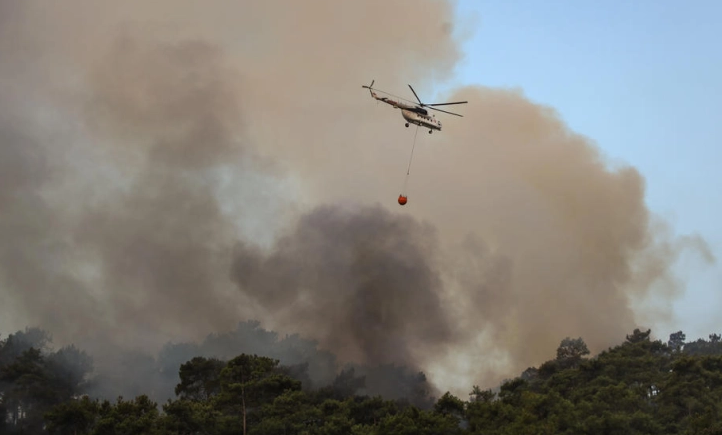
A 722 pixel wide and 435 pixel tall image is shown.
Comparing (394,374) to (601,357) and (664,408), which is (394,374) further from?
(664,408)

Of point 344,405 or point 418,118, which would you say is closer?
point 344,405

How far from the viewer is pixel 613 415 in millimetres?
70875

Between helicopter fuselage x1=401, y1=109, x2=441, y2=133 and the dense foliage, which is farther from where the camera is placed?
helicopter fuselage x1=401, y1=109, x2=441, y2=133

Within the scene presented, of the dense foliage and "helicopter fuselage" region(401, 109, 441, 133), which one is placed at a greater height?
"helicopter fuselage" region(401, 109, 441, 133)

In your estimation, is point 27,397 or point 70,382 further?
point 70,382

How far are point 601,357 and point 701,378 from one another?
1683 centimetres

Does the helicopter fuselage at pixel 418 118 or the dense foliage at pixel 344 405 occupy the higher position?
the helicopter fuselage at pixel 418 118

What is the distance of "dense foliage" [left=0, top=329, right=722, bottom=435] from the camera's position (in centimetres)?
7006

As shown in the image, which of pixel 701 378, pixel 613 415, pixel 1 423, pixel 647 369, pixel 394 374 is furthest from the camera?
pixel 394 374

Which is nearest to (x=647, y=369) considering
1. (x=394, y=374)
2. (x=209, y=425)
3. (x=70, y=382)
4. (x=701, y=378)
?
(x=701, y=378)

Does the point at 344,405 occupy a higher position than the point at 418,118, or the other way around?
the point at 418,118

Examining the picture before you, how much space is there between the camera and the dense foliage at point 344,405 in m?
70.1

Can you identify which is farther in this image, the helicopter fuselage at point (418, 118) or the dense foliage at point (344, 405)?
the helicopter fuselage at point (418, 118)

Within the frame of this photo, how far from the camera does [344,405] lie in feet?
253
